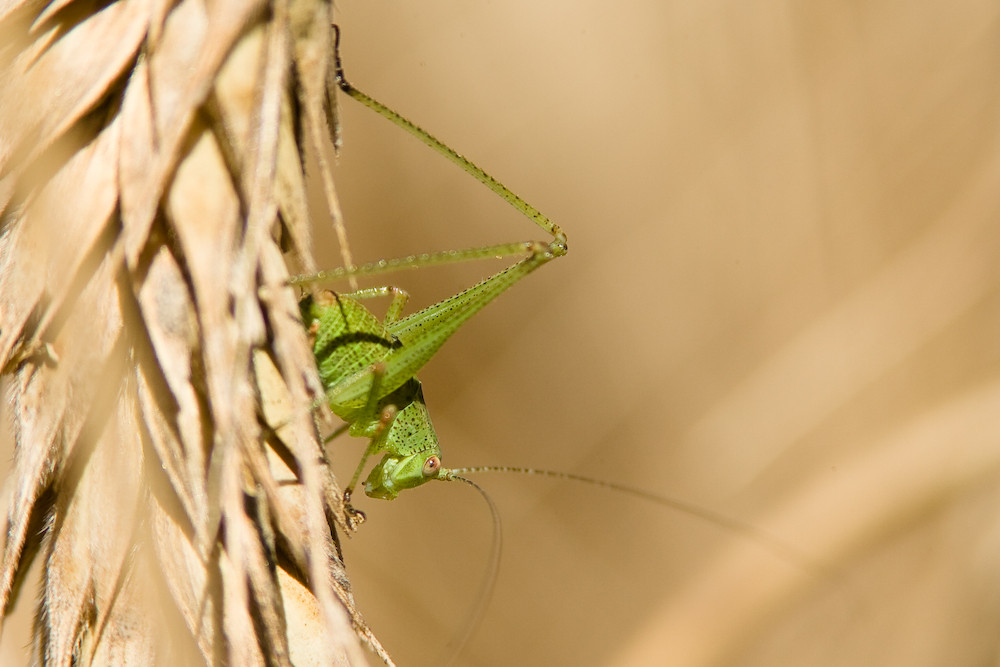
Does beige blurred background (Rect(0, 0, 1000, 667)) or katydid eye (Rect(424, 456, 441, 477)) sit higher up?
beige blurred background (Rect(0, 0, 1000, 667))

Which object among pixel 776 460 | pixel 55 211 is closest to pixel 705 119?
pixel 776 460

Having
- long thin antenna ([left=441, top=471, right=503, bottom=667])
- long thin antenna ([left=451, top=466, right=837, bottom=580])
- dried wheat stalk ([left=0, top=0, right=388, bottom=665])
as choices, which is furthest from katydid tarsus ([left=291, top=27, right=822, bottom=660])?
long thin antenna ([left=441, top=471, right=503, bottom=667])

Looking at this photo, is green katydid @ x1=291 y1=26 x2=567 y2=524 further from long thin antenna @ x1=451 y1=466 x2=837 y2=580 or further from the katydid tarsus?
long thin antenna @ x1=451 y1=466 x2=837 y2=580

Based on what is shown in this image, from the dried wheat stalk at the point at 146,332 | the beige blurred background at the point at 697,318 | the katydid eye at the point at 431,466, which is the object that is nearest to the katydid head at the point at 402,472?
the katydid eye at the point at 431,466

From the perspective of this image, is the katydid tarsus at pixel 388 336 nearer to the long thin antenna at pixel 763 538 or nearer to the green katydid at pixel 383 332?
the green katydid at pixel 383 332

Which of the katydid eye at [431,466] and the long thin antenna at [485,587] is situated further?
the long thin antenna at [485,587]

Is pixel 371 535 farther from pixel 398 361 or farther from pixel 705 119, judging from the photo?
pixel 705 119
